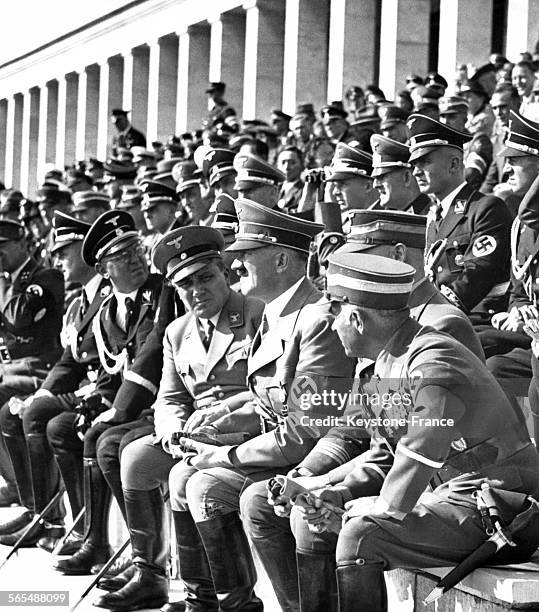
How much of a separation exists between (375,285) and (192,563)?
2.07 metres

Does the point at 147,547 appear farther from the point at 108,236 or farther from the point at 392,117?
the point at 392,117

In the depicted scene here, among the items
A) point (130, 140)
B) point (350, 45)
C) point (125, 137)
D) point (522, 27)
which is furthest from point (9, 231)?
point (350, 45)

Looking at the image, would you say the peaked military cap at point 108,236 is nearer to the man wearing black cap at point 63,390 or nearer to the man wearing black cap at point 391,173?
the man wearing black cap at point 63,390

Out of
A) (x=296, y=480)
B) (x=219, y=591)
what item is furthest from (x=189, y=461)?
(x=296, y=480)

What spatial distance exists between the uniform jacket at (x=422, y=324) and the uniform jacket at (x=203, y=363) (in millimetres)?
1124

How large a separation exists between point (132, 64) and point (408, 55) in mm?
13249

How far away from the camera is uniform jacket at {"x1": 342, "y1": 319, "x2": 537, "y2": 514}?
3.96m

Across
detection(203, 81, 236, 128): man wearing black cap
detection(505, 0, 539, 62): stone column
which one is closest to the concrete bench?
detection(203, 81, 236, 128): man wearing black cap

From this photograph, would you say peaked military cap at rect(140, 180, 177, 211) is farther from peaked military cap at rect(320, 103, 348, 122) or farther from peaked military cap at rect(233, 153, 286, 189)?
peaked military cap at rect(320, 103, 348, 122)

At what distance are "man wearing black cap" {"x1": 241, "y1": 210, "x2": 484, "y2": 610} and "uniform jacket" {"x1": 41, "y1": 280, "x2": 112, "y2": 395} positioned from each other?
9.83ft

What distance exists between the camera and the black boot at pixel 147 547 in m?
6.23

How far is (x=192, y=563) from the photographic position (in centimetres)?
575

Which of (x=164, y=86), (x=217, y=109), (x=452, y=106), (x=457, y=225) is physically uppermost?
(x=164, y=86)

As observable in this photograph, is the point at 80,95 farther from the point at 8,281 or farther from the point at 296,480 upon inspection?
the point at 296,480
